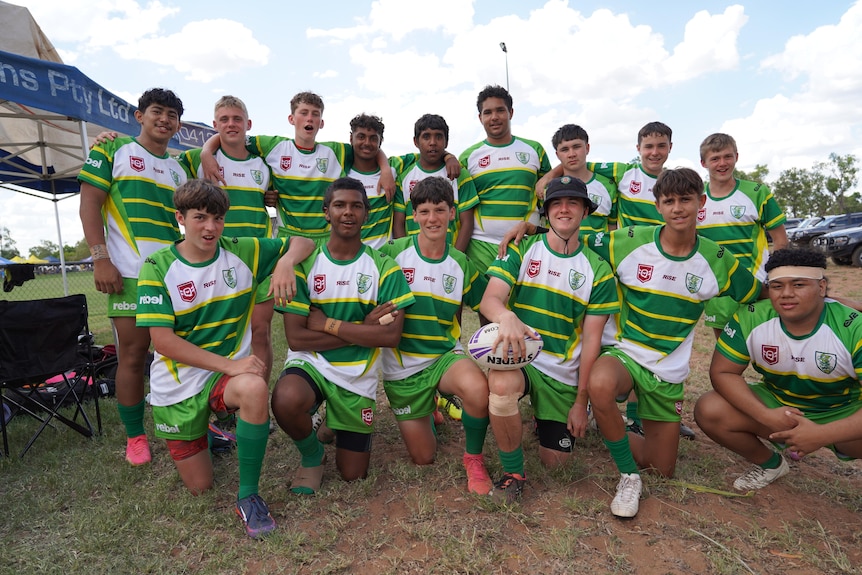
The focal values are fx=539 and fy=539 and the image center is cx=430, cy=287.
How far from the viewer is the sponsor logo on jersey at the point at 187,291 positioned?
3244mm

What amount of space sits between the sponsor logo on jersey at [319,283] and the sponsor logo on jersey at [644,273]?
207 centimetres

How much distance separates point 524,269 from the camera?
360 centimetres

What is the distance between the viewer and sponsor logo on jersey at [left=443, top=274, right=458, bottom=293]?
3.67 meters

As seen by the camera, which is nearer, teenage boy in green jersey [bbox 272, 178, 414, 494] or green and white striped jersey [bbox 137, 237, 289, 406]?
green and white striped jersey [bbox 137, 237, 289, 406]

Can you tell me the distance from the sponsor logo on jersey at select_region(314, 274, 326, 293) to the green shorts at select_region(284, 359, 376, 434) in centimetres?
47

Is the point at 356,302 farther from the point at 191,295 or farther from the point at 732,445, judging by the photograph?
the point at 732,445

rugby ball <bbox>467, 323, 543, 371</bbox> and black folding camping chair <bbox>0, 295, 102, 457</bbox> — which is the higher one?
rugby ball <bbox>467, 323, 543, 371</bbox>

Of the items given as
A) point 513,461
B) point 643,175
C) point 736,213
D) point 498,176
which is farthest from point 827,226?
point 513,461

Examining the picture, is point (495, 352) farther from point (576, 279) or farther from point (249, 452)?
point (249, 452)

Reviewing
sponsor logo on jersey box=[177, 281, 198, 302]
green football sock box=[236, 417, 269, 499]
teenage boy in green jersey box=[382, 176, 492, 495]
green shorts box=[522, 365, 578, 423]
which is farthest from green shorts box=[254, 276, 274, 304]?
green shorts box=[522, 365, 578, 423]

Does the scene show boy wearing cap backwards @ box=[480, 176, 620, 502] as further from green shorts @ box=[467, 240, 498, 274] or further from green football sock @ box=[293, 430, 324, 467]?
green football sock @ box=[293, 430, 324, 467]

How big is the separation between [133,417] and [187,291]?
1.33m

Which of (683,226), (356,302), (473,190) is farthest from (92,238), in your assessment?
(683,226)

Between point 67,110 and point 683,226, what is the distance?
20.3 feet
